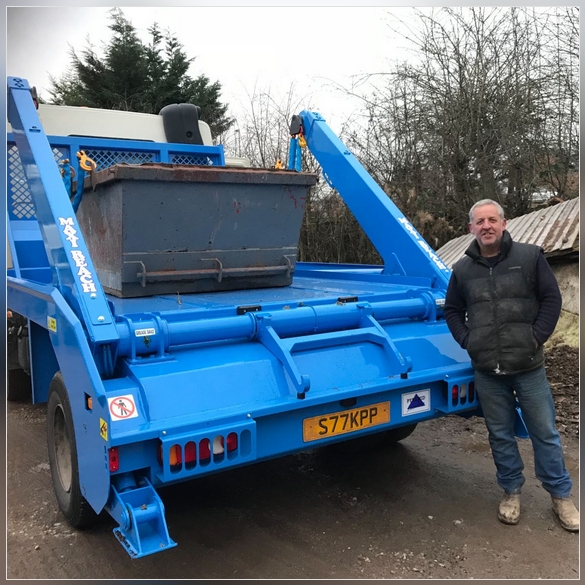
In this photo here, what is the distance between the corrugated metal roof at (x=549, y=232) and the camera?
5.42 metres

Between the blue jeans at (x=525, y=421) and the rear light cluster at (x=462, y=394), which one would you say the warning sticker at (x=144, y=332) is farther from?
the blue jeans at (x=525, y=421)

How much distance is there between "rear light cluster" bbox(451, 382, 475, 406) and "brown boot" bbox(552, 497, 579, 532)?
2.13 feet

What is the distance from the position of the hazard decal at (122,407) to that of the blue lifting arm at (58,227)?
261 millimetres

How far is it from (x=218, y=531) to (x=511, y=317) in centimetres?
179

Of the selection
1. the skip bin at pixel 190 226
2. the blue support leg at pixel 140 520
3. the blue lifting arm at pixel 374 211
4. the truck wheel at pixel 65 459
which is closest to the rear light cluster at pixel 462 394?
the blue lifting arm at pixel 374 211

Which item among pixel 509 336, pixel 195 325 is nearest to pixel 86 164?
pixel 195 325

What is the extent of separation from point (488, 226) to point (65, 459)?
2420 mm

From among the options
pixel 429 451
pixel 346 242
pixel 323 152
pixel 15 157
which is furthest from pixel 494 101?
pixel 15 157

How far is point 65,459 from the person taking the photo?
296 centimetres

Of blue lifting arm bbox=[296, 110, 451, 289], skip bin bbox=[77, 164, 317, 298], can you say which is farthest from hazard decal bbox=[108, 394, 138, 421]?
blue lifting arm bbox=[296, 110, 451, 289]

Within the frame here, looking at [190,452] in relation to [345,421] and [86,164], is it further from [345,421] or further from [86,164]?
[86,164]

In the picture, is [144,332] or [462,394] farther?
[462,394]

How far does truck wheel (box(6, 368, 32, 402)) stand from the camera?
511cm

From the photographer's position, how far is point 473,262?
2988 millimetres
